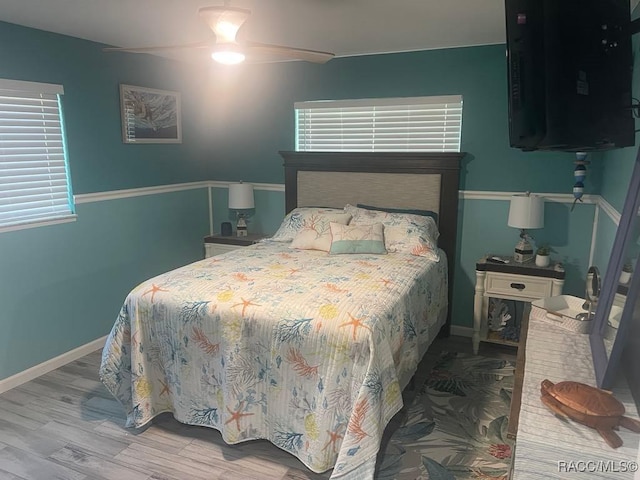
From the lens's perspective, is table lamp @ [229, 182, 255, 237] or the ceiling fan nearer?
the ceiling fan

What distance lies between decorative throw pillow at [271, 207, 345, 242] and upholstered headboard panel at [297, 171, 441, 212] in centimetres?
22

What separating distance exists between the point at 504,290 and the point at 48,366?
333cm

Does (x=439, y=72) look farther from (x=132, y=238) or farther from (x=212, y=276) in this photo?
(x=132, y=238)

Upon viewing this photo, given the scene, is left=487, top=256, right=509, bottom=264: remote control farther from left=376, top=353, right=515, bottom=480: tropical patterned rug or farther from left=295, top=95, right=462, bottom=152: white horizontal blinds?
left=295, top=95, right=462, bottom=152: white horizontal blinds

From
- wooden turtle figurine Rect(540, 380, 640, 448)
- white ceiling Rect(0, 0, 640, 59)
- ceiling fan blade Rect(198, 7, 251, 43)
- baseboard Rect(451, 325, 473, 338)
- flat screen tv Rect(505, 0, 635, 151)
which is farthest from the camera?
baseboard Rect(451, 325, 473, 338)

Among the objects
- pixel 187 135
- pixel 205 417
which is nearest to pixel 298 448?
pixel 205 417

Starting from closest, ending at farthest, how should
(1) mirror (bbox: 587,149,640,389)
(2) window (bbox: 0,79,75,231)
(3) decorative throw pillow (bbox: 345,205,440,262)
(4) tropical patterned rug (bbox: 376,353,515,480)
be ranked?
(1) mirror (bbox: 587,149,640,389) → (4) tropical patterned rug (bbox: 376,353,515,480) → (2) window (bbox: 0,79,75,231) → (3) decorative throw pillow (bbox: 345,205,440,262)

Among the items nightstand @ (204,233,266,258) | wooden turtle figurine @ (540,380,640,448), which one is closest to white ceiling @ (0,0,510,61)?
nightstand @ (204,233,266,258)

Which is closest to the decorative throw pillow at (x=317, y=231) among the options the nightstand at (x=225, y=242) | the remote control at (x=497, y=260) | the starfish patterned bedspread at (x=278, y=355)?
the starfish patterned bedspread at (x=278, y=355)

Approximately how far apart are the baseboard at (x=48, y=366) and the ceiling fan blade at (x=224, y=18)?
8.45ft

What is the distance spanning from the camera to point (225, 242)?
178 inches

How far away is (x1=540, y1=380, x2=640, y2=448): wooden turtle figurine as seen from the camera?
1369mm

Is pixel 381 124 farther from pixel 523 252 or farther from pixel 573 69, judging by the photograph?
pixel 573 69

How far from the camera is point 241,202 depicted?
446 cm
